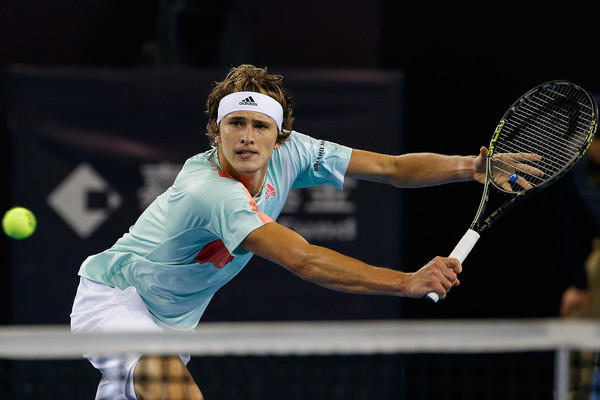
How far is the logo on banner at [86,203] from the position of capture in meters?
5.79

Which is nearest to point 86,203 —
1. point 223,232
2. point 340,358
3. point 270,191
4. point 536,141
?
point 340,358

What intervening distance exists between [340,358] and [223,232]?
2842 mm

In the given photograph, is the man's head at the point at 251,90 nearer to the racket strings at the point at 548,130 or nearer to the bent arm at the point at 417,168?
the bent arm at the point at 417,168

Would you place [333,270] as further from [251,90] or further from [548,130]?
[548,130]

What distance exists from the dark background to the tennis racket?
1876mm

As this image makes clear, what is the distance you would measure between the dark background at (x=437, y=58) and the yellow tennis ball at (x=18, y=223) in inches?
39.1

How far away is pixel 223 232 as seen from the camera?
3.51m

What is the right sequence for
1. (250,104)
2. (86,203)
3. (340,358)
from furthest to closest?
(340,358), (86,203), (250,104)

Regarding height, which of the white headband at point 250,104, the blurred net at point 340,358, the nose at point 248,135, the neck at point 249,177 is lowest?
the blurred net at point 340,358

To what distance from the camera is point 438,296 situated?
3.18 metres

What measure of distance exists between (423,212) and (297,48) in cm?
119

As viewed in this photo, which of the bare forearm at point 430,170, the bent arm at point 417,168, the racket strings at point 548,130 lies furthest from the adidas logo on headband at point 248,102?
the racket strings at point 548,130

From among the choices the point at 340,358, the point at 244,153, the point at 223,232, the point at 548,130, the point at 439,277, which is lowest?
the point at 340,358

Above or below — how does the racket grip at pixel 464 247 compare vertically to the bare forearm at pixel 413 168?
below
